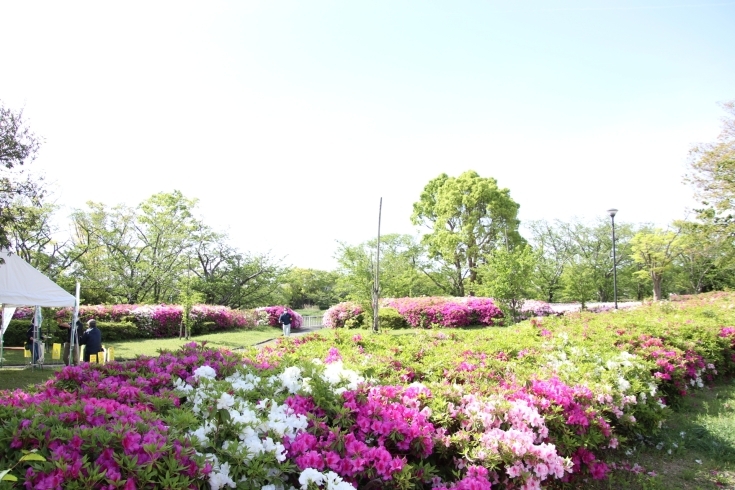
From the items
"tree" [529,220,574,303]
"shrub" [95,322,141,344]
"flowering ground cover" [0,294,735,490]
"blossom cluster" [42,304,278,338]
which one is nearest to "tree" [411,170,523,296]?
"tree" [529,220,574,303]

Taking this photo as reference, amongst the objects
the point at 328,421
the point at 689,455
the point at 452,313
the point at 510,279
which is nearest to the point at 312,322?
the point at 452,313

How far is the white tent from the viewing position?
9664mm

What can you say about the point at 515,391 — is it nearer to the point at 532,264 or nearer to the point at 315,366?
the point at 315,366

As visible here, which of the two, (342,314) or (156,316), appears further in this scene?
(342,314)

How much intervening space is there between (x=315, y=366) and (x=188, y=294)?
1600cm

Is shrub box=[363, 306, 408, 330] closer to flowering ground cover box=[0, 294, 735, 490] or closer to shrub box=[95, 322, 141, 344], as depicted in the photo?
shrub box=[95, 322, 141, 344]

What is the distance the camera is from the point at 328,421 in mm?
2564

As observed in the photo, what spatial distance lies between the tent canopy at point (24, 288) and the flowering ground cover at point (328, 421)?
816 centimetres

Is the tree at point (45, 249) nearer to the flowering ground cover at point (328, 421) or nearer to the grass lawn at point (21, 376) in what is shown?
the grass lawn at point (21, 376)

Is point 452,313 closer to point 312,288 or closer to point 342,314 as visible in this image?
point 342,314

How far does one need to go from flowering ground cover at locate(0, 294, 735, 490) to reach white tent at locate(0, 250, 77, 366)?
321 inches

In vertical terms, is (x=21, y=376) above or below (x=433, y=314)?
below

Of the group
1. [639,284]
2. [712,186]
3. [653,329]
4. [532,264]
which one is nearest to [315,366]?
[653,329]

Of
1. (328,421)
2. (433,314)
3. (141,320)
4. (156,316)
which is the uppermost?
(328,421)
